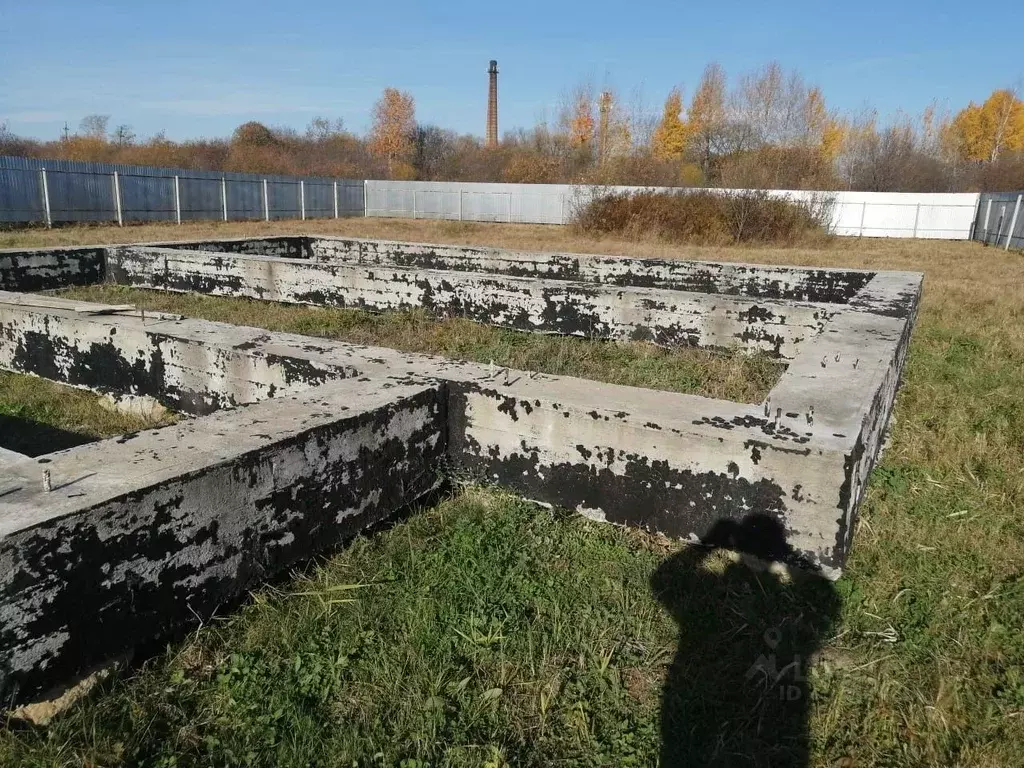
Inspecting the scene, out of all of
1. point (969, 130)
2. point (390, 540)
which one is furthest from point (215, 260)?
point (969, 130)

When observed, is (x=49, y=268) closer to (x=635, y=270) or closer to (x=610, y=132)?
(x=635, y=270)

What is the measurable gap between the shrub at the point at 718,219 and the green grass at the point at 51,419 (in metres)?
17.1

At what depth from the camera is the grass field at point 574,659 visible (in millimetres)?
1750

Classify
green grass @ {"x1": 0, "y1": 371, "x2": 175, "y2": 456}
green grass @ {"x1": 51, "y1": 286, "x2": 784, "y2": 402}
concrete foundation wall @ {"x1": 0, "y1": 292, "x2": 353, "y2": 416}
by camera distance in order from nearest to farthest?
1. concrete foundation wall @ {"x1": 0, "y1": 292, "x2": 353, "y2": 416}
2. green grass @ {"x1": 0, "y1": 371, "x2": 175, "y2": 456}
3. green grass @ {"x1": 51, "y1": 286, "x2": 784, "y2": 402}

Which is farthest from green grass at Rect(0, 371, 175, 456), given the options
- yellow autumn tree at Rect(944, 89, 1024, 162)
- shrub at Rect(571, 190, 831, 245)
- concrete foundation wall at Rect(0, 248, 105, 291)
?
yellow autumn tree at Rect(944, 89, 1024, 162)

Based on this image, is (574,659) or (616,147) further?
(616,147)

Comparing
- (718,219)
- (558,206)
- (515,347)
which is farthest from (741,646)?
(558,206)

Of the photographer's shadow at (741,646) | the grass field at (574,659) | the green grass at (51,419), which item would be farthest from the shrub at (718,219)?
the photographer's shadow at (741,646)

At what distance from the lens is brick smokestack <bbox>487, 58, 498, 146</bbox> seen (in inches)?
2331

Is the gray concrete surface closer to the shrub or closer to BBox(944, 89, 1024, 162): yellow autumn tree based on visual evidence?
the shrub

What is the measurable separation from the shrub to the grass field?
17.4m

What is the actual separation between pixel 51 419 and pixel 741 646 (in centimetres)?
386

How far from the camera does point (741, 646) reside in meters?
2.15

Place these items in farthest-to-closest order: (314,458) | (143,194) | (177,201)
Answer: (177,201)
(143,194)
(314,458)
